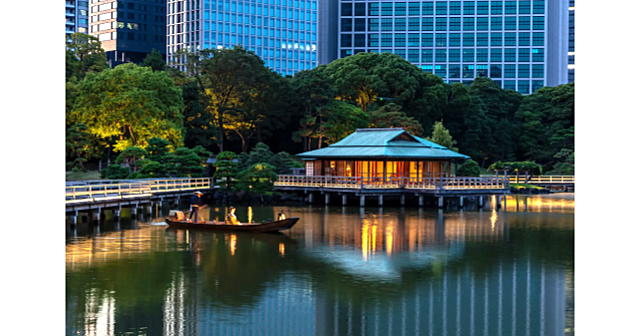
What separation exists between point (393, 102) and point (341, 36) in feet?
286

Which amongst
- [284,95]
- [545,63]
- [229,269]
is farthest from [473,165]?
[545,63]

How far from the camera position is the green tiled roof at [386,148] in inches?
2420

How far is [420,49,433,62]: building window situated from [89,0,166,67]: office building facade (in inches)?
2308

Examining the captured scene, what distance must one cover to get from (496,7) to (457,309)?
161 meters

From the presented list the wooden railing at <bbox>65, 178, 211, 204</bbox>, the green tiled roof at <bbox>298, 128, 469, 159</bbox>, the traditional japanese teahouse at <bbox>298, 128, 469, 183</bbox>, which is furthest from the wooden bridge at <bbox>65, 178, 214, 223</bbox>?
the green tiled roof at <bbox>298, 128, 469, 159</bbox>

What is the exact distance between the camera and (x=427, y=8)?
178750 millimetres

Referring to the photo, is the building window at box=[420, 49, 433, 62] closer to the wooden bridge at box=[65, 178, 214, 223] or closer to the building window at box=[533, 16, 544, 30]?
the building window at box=[533, 16, 544, 30]

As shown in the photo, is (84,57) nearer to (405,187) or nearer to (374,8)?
(405,187)

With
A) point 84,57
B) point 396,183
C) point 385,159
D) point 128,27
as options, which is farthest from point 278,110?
point 128,27

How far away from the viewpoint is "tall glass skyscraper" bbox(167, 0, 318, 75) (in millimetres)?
161375

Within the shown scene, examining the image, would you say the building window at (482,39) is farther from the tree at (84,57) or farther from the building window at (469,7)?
the tree at (84,57)

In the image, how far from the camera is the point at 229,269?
31.2 meters

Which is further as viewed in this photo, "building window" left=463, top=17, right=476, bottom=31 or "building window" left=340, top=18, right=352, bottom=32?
"building window" left=340, top=18, right=352, bottom=32
